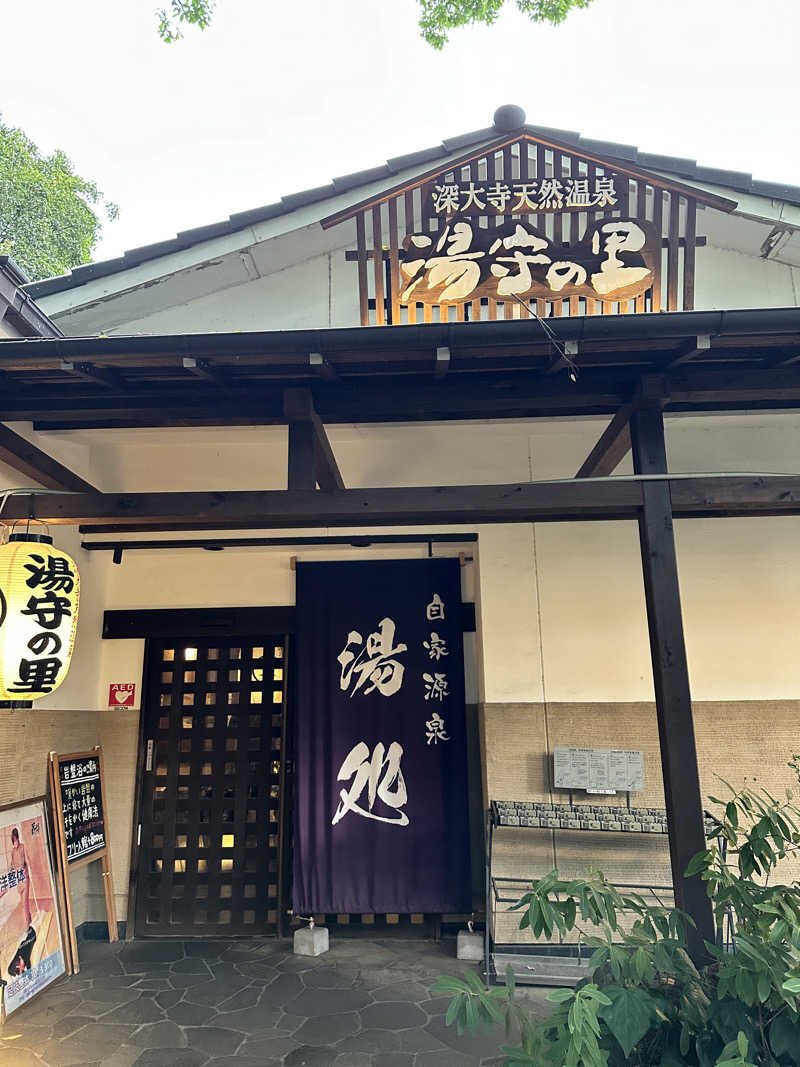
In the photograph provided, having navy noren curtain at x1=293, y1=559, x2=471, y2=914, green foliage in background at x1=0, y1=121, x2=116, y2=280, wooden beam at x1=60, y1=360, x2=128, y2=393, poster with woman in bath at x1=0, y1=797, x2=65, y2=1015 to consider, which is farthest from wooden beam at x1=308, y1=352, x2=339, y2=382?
green foliage in background at x1=0, y1=121, x2=116, y2=280

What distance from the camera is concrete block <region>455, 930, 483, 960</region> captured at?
5770mm

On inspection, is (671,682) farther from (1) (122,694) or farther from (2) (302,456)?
(1) (122,694)

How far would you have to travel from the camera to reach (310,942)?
19.5 feet

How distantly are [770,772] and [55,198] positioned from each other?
1761cm

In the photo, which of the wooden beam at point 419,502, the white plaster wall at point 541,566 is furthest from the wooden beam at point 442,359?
the white plaster wall at point 541,566

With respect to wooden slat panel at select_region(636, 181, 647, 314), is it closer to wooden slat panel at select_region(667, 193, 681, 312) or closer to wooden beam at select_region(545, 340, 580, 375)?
wooden slat panel at select_region(667, 193, 681, 312)

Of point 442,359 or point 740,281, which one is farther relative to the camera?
point 740,281

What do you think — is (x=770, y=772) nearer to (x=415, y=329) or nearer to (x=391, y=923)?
(x=391, y=923)

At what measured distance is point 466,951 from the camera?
578cm

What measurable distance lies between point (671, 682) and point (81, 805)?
5371 mm

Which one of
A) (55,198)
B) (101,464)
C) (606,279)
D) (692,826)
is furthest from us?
(55,198)

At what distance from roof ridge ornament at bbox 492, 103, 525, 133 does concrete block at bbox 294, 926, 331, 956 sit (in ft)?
23.5

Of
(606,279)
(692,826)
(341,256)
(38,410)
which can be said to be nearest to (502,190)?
(606,279)

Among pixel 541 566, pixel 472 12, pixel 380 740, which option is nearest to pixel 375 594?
pixel 380 740
